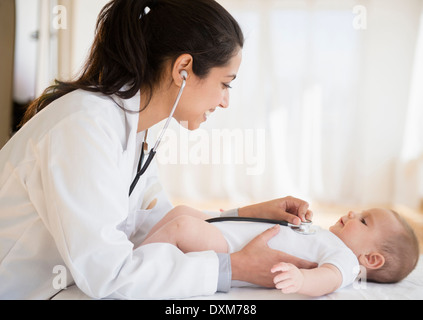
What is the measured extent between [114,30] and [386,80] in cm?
360

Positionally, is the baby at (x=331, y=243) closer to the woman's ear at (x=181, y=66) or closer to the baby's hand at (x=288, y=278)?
the baby's hand at (x=288, y=278)

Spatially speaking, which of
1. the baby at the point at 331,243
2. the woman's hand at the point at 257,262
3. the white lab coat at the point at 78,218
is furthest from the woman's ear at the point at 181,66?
the woman's hand at the point at 257,262

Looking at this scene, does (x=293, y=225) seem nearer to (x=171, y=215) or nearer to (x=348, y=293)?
(x=348, y=293)

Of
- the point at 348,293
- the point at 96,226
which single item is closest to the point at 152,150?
the point at 96,226

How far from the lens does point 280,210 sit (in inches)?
54.1

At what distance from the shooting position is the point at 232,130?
13.8 feet

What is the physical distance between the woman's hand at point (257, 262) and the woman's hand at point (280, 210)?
0.24m

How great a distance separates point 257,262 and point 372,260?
1.35 feet

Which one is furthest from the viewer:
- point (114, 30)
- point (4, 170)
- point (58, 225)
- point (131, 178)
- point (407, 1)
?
point (407, 1)

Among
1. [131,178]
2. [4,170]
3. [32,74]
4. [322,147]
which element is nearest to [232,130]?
[322,147]

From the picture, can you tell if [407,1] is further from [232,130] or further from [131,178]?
[131,178]

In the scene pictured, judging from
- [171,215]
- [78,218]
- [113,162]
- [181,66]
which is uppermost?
[181,66]

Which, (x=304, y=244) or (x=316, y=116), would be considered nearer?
(x=304, y=244)
